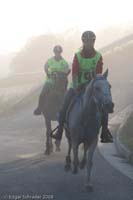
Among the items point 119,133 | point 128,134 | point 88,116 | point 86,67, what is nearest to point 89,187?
point 88,116

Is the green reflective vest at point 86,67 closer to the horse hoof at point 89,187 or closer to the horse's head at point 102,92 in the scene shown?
the horse's head at point 102,92

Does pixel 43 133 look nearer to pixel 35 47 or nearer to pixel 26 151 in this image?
pixel 26 151

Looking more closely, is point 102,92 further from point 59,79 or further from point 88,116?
point 59,79

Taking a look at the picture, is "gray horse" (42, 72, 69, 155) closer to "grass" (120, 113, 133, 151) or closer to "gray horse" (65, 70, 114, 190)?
"grass" (120, 113, 133, 151)

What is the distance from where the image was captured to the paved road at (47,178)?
1089 cm

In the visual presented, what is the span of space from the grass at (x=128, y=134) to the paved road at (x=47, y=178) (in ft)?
3.14

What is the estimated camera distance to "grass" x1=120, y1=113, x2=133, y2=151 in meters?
16.7

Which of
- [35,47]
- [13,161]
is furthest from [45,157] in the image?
[35,47]

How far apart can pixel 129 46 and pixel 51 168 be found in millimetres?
29407

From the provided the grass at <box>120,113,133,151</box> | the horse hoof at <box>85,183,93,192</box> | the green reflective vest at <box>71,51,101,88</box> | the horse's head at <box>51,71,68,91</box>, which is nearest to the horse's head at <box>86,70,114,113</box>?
the green reflective vest at <box>71,51,101,88</box>

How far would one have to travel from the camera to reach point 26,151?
1733 cm

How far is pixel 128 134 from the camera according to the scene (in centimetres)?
1884

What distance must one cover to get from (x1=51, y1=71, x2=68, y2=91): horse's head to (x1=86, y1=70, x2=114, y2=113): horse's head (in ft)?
16.8

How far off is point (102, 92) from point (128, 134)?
8.83 m
